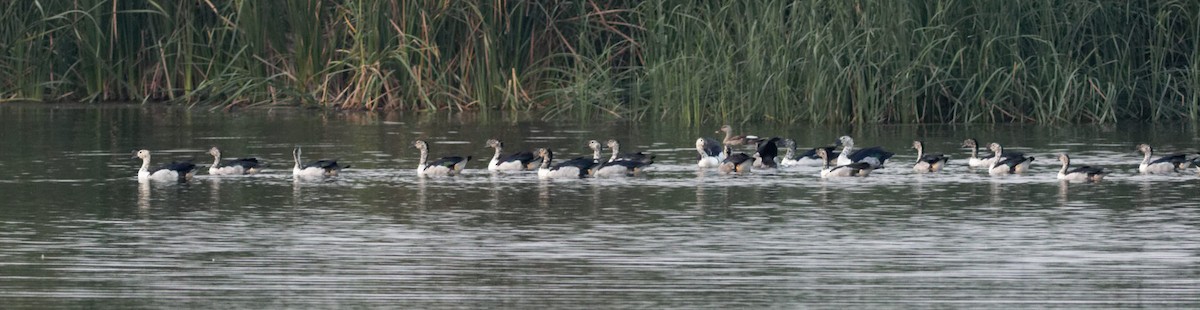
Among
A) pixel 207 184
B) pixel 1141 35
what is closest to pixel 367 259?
pixel 207 184

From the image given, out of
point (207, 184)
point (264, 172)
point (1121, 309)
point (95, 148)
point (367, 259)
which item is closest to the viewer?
point (1121, 309)

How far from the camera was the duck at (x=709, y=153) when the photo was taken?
797 inches

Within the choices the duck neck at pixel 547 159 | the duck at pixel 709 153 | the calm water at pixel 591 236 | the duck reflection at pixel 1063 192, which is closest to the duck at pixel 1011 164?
the calm water at pixel 591 236

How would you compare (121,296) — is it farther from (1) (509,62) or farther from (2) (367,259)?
(1) (509,62)

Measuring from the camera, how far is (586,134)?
24.9m

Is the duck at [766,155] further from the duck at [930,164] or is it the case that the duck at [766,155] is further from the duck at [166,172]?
the duck at [166,172]

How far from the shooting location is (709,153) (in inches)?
806

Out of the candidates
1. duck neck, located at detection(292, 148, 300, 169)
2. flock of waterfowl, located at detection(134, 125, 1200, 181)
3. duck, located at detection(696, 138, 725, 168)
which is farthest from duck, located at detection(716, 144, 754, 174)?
duck neck, located at detection(292, 148, 300, 169)

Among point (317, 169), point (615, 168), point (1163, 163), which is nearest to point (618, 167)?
point (615, 168)

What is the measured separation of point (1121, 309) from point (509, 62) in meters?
18.4

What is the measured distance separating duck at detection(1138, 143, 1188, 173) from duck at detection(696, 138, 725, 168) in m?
3.70

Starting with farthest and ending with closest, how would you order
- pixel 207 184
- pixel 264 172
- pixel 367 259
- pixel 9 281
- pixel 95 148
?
pixel 95 148 < pixel 264 172 < pixel 207 184 < pixel 367 259 < pixel 9 281

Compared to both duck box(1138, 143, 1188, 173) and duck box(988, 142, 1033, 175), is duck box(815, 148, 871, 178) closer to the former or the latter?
duck box(988, 142, 1033, 175)

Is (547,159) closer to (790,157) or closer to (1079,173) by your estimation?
(790,157)
